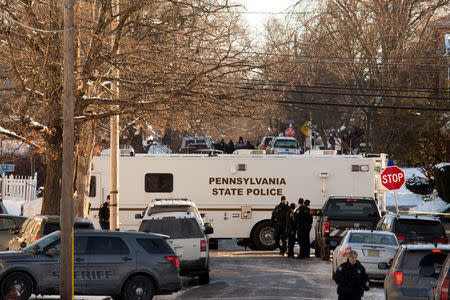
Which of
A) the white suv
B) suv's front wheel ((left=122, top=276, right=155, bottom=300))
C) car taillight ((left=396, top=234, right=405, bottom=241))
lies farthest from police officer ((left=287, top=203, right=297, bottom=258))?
suv's front wheel ((left=122, top=276, right=155, bottom=300))

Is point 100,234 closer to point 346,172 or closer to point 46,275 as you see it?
point 46,275

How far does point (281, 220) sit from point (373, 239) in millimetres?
7243

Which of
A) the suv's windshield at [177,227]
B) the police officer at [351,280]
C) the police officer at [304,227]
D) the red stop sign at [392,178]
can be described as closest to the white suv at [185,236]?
the suv's windshield at [177,227]

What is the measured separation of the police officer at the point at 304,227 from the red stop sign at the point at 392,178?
4.83 metres

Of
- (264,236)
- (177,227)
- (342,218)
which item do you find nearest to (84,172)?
(264,236)

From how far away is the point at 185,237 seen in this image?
797 inches

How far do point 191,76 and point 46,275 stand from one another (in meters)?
7.64

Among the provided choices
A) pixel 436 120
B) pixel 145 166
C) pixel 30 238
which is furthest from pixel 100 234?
pixel 436 120

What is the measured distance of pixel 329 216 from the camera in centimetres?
2534

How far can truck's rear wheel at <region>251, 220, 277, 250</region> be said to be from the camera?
2925 cm

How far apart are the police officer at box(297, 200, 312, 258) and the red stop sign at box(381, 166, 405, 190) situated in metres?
4.83

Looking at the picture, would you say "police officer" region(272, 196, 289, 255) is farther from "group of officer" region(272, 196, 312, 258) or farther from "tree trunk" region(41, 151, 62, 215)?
"tree trunk" region(41, 151, 62, 215)

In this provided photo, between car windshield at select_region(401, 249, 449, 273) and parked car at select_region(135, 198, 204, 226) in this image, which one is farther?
parked car at select_region(135, 198, 204, 226)

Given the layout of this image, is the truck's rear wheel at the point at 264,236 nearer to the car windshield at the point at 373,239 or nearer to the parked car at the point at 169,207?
the parked car at the point at 169,207
